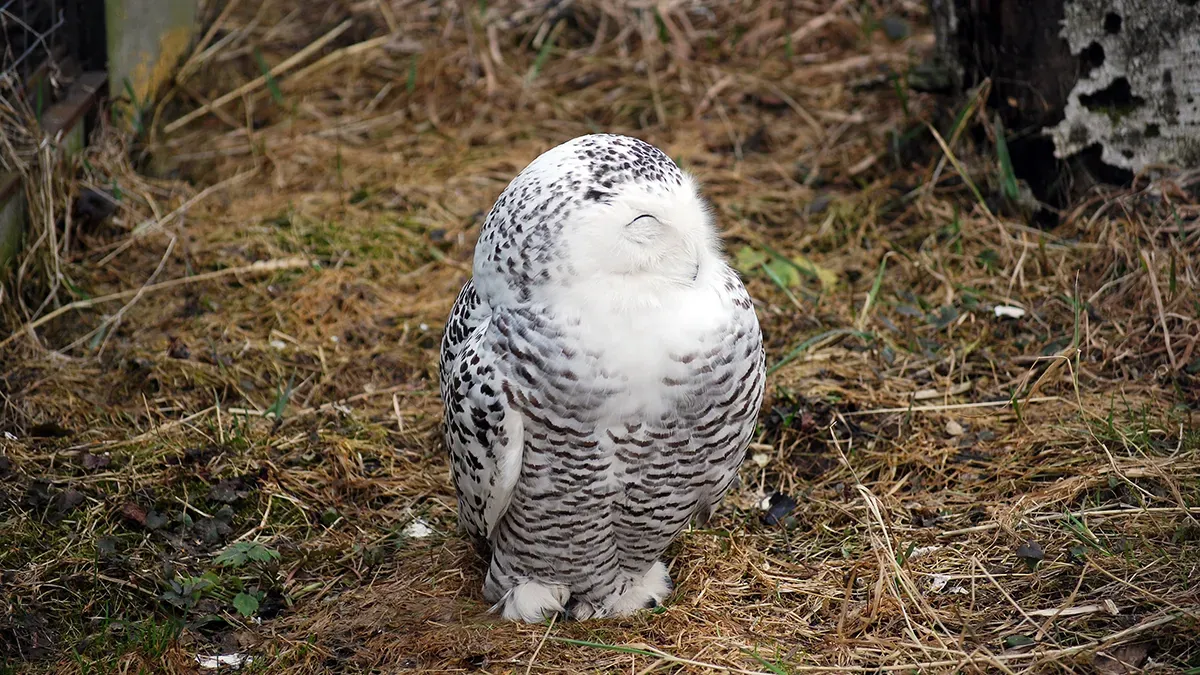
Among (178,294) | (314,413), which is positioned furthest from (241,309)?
(314,413)

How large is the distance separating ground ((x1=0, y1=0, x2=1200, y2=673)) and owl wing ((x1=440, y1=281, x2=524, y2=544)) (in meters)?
0.42

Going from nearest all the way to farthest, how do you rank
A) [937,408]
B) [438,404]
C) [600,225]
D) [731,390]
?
[600,225] < [731,390] < [937,408] < [438,404]

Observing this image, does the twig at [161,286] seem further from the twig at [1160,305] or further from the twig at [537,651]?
the twig at [1160,305]

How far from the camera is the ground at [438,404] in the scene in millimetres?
3018

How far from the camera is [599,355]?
2609 millimetres

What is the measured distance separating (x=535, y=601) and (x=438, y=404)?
1164 millimetres

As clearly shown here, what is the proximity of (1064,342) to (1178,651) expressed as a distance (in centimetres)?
152

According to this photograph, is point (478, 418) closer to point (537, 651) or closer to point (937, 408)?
point (537, 651)

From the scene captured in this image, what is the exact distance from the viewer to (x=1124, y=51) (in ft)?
14.1

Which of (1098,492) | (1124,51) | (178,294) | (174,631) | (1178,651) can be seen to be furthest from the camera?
(178,294)

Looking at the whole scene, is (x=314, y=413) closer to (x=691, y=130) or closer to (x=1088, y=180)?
(x=691, y=130)

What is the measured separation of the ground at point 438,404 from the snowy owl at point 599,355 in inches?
18.1

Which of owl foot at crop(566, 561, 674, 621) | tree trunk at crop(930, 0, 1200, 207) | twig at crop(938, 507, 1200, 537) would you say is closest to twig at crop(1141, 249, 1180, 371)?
tree trunk at crop(930, 0, 1200, 207)

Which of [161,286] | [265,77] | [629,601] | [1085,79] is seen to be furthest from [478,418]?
[265,77]
